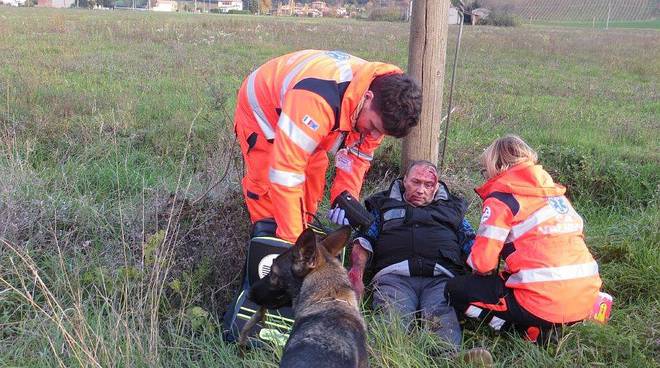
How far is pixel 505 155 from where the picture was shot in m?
3.72

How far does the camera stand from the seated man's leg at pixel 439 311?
351cm

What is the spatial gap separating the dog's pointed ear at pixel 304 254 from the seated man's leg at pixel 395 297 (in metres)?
0.83

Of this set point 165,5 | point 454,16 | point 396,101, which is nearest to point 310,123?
point 396,101

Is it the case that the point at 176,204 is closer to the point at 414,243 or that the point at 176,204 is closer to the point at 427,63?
the point at 414,243

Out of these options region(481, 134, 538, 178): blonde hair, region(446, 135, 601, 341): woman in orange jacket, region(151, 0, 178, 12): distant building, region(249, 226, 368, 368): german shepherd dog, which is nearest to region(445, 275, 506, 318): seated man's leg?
region(446, 135, 601, 341): woman in orange jacket

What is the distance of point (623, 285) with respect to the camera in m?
4.11

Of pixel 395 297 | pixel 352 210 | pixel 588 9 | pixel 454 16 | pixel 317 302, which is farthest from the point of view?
pixel 588 9

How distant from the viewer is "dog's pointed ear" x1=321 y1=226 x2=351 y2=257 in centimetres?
300

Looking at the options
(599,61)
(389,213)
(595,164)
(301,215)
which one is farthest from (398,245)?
(599,61)

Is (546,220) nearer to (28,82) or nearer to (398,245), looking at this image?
(398,245)

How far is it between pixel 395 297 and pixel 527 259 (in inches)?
36.9

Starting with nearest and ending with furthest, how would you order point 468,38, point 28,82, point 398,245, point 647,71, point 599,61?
point 398,245, point 28,82, point 647,71, point 599,61, point 468,38

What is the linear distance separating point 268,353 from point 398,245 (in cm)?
140

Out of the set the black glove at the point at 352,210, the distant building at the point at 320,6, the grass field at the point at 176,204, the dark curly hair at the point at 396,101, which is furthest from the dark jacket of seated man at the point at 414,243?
the distant building at the point at 320,6
